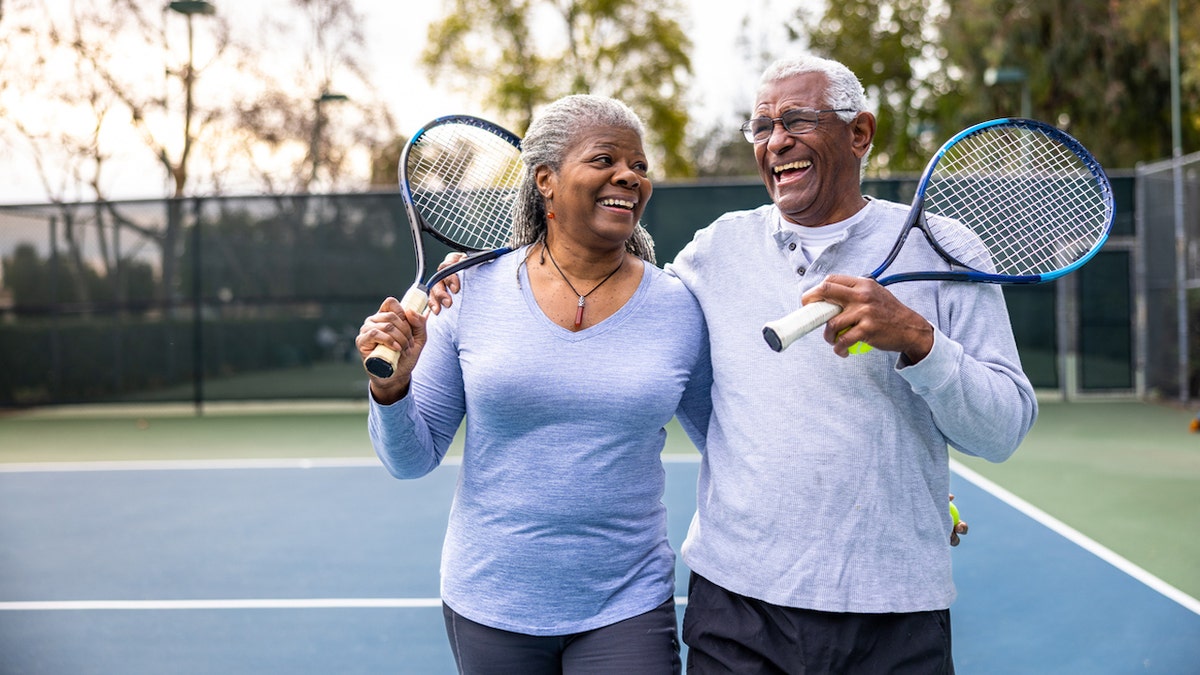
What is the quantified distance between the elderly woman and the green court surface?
375cm

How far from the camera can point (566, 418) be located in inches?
83.0

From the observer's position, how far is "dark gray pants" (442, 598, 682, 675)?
2.09 metres

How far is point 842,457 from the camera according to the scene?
75.6 inches

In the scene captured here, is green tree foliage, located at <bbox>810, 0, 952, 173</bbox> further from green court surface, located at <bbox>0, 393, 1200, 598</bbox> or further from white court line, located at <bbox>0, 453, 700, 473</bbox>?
white court line, located at <bbox>0, 453, 700, 473</bbox>

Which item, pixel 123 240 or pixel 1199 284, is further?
pixel 123 240

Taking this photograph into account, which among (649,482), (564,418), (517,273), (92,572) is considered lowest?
(92,572)

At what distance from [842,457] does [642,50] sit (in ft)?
86.3

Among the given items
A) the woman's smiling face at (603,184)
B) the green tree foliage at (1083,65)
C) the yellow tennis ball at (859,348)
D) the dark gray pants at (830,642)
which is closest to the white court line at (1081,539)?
the dark gray pants at (830,642)

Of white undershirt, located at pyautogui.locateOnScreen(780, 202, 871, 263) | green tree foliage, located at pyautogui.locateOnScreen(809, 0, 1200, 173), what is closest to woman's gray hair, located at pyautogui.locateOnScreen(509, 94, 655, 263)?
white undershirt, located at pyautogui.locateOnScreen(780, 202, 871, 263)

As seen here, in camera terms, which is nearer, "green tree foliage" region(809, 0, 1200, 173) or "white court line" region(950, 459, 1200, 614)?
"white court line" region(950, 459, 1200, 614)

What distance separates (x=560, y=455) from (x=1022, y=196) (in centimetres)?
135

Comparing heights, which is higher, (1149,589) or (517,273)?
(517,273)

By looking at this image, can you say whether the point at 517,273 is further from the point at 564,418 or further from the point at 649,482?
the point at 649,482

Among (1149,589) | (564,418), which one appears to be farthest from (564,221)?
(1149,589)
